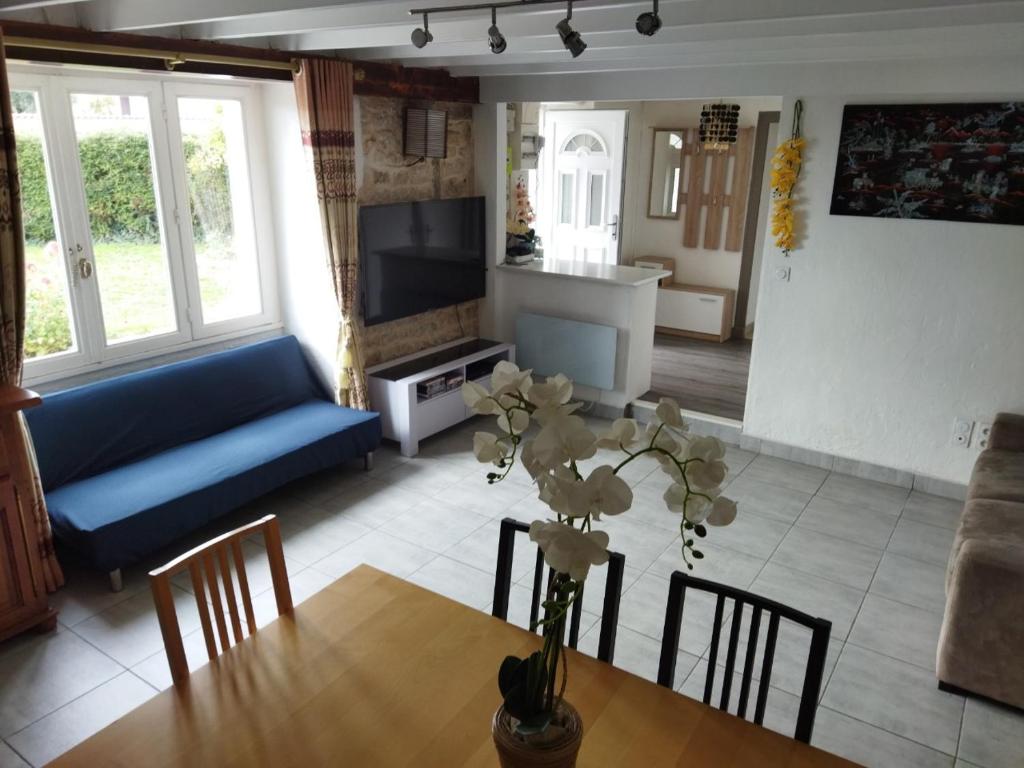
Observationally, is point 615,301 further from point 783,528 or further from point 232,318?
point 232,318

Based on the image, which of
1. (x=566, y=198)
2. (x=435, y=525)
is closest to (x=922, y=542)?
(x=435, y=525)

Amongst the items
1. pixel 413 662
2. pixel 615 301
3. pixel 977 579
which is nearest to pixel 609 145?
pixel 615 301

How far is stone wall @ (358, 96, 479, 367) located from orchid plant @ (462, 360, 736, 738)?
3.64 metres

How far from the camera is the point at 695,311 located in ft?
23.5

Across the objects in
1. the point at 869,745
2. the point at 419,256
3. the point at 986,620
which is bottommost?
the point at 869,745

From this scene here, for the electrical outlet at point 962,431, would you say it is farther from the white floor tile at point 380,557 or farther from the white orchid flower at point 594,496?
the white orchid flower at point 594,496

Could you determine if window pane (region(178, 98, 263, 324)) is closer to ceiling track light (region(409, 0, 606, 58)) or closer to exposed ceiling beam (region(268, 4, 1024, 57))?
exposed ceiling beam (region(268, 4, 1024, 57))

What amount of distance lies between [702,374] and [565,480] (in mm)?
5243

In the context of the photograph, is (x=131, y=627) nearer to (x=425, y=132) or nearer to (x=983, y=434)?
(x=425, y=132)

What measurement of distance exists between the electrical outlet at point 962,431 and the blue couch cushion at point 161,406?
368 cm

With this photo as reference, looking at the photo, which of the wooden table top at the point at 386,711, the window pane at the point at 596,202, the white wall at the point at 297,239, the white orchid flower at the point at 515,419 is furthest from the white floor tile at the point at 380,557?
the window pane at the point at 596,202

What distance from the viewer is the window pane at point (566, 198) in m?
7.36

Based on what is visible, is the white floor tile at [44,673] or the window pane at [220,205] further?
A: the window pane at [220,205]

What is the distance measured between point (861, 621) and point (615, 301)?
2681 mm
